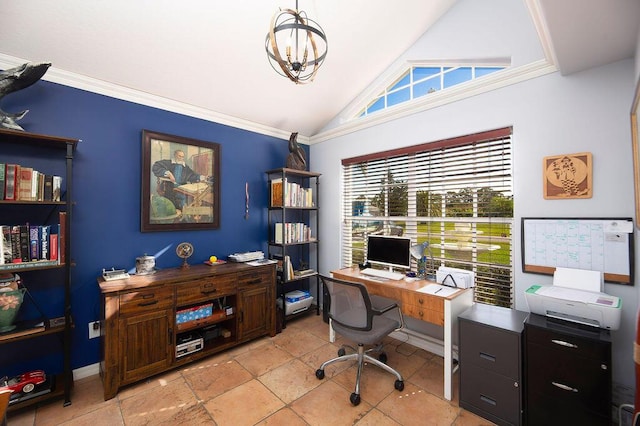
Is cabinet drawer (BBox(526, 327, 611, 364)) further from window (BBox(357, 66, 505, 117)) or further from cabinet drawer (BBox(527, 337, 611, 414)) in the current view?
window (BBox(357, 66, 505, 117))

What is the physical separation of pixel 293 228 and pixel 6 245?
2.53m

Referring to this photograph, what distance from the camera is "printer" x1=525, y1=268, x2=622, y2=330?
63.8 inches

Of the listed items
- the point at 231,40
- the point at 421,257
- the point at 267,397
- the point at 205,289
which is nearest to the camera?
the point at 267,397

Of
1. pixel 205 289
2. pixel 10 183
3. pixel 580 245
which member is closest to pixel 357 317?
pixel 205 289

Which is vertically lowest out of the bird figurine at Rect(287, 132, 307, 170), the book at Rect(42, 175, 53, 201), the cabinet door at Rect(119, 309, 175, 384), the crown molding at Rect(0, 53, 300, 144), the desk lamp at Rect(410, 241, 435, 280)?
the cabinet door at Rect(119, 309, 175, 384)

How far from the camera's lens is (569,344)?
1.63m

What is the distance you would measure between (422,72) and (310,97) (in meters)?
1.30

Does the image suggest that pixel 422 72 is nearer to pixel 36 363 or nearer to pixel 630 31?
pixel 630 31

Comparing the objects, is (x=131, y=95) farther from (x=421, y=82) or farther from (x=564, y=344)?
(x=564, y=344)

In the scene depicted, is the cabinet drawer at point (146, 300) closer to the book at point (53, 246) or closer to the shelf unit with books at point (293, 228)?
the book at point (53, 246)

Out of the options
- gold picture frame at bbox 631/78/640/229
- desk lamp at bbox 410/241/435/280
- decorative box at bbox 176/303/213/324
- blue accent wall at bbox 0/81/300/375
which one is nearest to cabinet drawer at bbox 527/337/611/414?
gold picture frame at bbox 631/78/640/229

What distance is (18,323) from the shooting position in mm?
2057

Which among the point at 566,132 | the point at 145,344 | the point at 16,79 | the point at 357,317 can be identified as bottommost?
the point at 145,344

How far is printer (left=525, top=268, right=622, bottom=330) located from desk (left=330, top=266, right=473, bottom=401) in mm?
506
